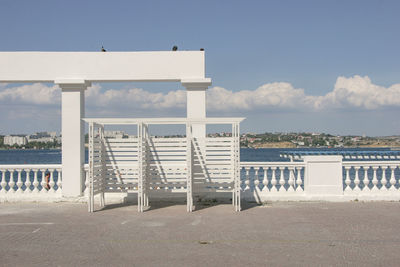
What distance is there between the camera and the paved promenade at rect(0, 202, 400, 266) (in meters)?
6.18

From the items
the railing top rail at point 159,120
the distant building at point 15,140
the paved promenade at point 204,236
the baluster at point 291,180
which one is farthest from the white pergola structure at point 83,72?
the distant building at point 15,140

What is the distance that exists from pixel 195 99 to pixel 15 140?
138 m

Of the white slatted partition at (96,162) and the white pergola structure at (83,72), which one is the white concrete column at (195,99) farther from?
the white slatted partition at (96,162)

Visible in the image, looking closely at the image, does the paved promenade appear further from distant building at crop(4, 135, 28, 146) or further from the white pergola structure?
distant building at crop(4, 135, 28, 146)

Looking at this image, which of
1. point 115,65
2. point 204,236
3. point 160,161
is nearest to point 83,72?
point 115,65

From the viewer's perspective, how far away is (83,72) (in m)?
12.0

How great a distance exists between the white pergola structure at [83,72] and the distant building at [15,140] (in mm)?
Answer: 126213

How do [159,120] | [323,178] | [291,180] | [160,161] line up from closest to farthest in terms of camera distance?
[159,120] → [160,161] → [323,178] → [291,180]

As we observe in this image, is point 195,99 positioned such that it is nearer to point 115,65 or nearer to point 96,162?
point 115,65

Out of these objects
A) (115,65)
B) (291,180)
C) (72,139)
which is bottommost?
(291,180)

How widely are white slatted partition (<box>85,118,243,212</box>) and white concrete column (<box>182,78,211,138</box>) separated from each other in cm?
84

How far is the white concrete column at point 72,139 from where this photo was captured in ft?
39.3

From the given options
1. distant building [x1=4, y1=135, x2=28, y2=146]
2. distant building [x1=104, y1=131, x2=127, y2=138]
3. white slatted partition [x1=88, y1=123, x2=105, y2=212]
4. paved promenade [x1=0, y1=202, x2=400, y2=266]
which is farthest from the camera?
distant building [x1=4, y1=135, x2=28, y2=146]

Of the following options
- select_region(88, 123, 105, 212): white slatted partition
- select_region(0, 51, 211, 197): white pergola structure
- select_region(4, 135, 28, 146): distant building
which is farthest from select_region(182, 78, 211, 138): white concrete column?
select_region(4, 135, 28, 146): distant building
